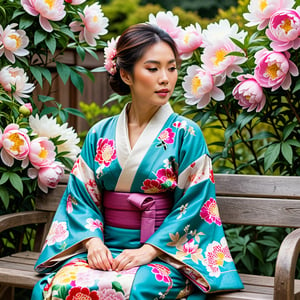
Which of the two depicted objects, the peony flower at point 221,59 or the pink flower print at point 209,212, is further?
the peony flower at point 221,59

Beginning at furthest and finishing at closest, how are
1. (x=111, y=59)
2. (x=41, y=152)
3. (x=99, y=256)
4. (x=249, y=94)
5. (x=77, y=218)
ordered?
(x=41, y=152), (x=249, y=94), (x=111, y=59), (x=77, y=218), (x=99, y=256)

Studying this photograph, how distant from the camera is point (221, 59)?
3.28 m

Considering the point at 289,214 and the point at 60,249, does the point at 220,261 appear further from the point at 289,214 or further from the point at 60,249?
the point at 60,249

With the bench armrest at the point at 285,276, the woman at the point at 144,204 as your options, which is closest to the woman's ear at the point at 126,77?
the woman at the point at 144,204

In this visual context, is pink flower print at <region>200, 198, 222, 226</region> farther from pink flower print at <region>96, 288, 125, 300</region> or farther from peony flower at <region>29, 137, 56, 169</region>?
peony flower at <region>29, 137, 56, 169</region>

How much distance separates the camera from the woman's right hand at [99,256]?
262 centimetres

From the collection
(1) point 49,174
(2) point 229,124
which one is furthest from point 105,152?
(2) point 229,124

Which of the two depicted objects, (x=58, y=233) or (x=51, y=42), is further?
(x=51, y=42)

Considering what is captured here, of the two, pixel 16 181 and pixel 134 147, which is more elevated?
pixel 134 147

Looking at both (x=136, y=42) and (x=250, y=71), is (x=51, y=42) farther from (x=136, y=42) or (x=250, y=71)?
(x=250, y=71)

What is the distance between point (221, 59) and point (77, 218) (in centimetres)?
110

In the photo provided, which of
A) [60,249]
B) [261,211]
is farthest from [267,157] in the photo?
[60,249]

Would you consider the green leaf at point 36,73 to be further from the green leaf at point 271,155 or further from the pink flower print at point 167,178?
the green leaf at point 271,155

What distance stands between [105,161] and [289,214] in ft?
2.91
